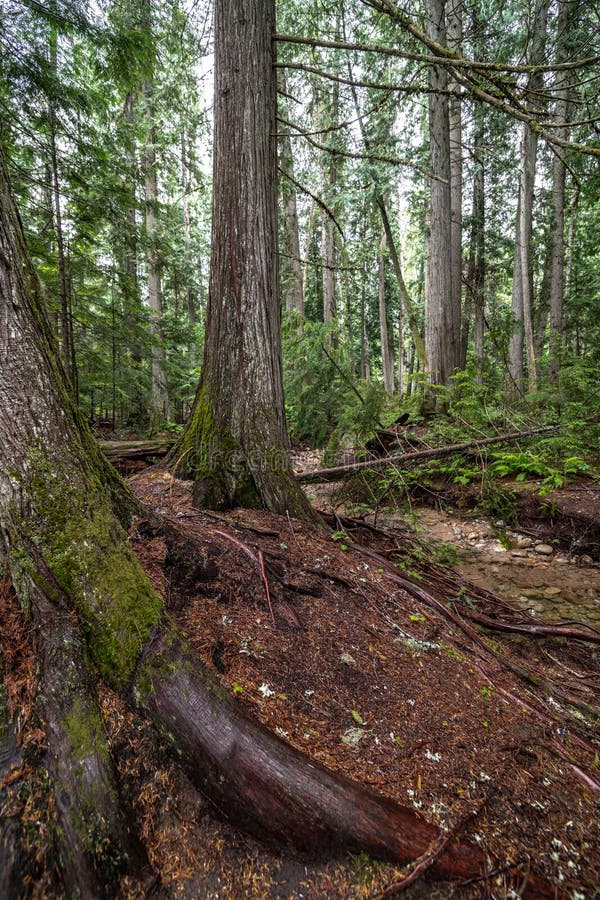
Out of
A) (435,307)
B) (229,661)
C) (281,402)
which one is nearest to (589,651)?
(229,661)

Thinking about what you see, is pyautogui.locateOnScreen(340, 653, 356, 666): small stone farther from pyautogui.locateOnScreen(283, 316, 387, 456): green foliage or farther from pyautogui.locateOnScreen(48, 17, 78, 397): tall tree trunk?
pyautogui.locateOnScreen(48, 17, 78, 397): tall tree trunk


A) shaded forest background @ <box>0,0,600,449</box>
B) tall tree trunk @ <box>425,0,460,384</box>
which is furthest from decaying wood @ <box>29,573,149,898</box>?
tall tree trunk @ <box>425,0,460,384</box>

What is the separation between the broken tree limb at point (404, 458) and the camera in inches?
208

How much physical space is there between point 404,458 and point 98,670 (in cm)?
487

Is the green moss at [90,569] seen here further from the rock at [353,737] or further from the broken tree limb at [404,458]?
the broken tree limb at [404,458]

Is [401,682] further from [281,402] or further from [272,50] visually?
[272,50]

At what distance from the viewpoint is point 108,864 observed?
1.11m

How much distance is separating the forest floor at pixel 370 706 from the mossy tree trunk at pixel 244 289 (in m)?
0.41

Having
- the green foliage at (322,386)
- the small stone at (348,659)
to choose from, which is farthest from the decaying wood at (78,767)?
the green foliage at (322,386)

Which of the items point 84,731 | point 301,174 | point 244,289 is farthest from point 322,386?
point 301,174

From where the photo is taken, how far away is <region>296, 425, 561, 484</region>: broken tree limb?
527cm

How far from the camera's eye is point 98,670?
1.45m

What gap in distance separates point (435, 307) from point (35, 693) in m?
9.69

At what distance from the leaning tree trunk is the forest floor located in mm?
69
